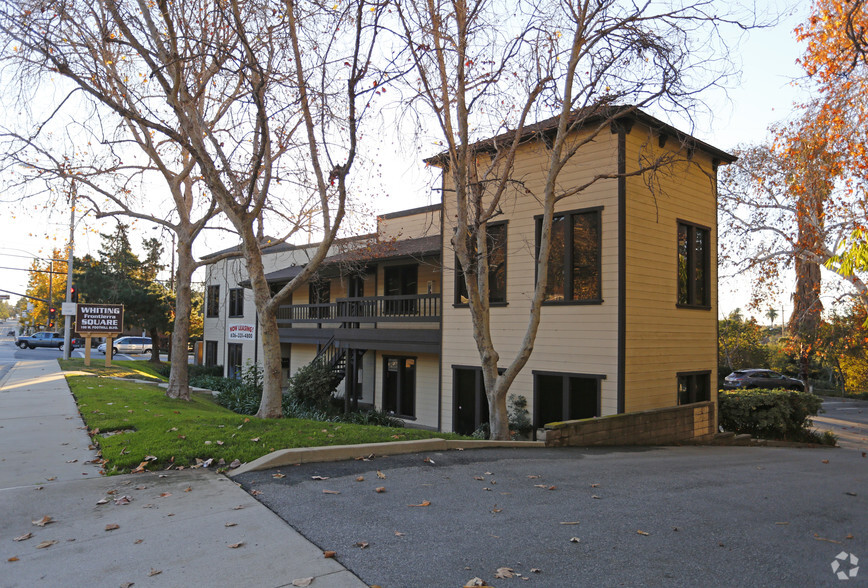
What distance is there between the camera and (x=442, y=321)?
1644 centimetres

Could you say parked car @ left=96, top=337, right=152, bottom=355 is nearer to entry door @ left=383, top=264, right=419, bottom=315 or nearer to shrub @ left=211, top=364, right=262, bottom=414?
shrub @ left=211, top=364, right=262, bottom=414

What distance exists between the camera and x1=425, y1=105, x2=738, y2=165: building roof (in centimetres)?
1106

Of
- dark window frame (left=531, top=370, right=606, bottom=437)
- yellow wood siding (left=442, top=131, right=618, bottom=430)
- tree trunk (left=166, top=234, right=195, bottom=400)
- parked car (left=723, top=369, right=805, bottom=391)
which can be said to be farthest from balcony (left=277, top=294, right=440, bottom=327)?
parked car (left=723, top=369, right=805, bottom=391)

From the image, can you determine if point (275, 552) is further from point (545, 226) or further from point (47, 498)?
point (545, 226)

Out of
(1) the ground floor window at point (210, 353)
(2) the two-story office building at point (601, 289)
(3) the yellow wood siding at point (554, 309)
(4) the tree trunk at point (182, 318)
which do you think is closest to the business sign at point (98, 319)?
(1) the ground floor window at point (210, 353)

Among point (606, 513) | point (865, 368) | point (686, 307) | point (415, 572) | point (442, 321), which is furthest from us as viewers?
point (865, 368)

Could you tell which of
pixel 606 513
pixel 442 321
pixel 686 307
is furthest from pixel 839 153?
pixel 606 513

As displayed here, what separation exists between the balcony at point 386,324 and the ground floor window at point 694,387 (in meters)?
6.60

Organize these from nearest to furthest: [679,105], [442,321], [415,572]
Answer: [415,572], [679,105], [442,321]

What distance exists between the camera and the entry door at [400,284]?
20000mm

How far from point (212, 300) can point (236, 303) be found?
364 cm

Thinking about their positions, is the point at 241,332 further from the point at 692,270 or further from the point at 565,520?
the point at 565,520

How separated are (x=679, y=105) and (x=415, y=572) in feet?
31.3

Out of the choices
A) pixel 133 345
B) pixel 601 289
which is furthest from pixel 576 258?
pixel 133 345
